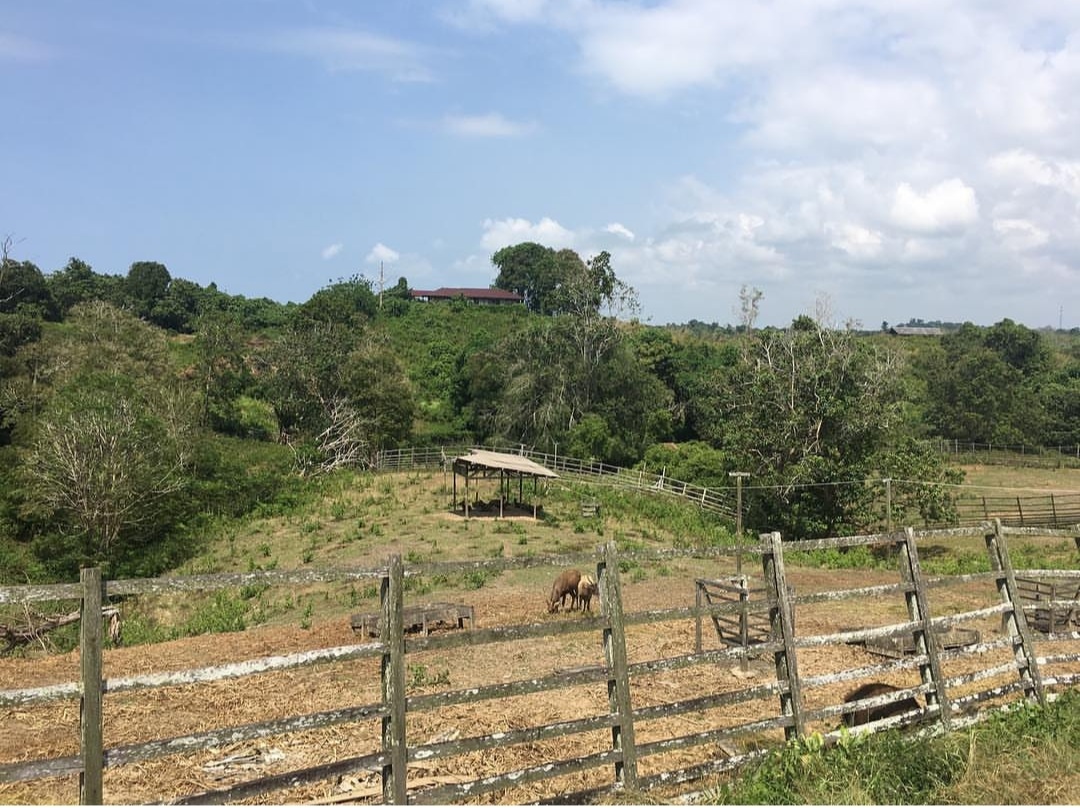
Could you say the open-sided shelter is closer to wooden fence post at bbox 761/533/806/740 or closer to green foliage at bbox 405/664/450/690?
green foliage at bbox 405/664/450/690

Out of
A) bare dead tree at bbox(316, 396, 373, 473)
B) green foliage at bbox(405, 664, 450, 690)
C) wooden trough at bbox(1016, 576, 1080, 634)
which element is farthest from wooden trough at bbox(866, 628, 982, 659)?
bare dead tree at bbox(316, 396, 373, 473)

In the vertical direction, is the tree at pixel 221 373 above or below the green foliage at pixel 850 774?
above

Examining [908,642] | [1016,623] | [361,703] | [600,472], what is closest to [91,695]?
[361,703]

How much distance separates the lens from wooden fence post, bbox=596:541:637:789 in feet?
16.4

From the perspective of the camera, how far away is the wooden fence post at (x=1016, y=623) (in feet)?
23.4

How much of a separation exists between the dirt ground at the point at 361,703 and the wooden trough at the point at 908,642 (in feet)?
0.84

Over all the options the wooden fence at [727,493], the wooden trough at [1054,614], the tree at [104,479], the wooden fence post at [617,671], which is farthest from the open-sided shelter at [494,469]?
the wooden fence post at [617,671]

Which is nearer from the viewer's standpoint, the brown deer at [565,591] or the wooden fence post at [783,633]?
the wooden fence post at [783,633]

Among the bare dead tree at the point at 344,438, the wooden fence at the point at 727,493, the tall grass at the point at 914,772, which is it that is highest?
the bare dead tree at the point at 344,438

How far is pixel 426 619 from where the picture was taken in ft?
42.9

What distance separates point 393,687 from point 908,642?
28.2 ft

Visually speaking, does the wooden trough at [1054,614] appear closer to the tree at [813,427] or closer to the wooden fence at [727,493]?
the wooden fence at [727,493]

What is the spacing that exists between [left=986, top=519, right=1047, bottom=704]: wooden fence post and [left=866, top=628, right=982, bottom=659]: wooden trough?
7.31 ft

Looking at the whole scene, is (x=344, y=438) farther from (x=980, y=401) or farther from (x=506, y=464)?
(x=980, y=401)
